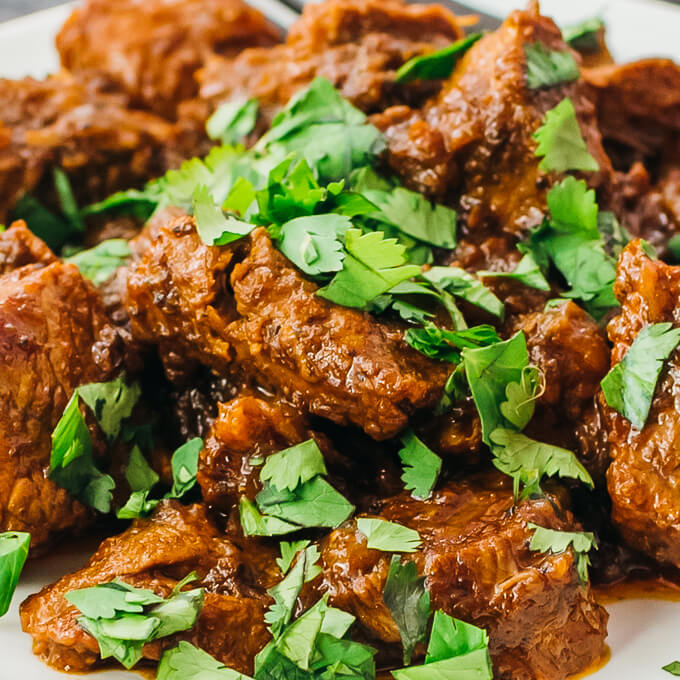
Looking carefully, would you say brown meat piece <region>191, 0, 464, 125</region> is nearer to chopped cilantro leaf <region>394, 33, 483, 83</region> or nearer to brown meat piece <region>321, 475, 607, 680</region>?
chopped cilantro leaf <region>394, 33, 483, 83</region>


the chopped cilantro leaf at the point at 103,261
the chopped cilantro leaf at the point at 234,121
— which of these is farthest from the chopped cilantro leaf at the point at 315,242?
the chopped cilantro leaf at the point at 234,121

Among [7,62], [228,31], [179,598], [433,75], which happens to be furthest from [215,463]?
[7,62]

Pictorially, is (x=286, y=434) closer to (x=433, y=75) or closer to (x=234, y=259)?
(x=234, y=259)

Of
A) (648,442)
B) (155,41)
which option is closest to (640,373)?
(648,442)

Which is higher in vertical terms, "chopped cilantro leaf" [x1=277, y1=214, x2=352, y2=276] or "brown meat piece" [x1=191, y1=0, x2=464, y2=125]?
"brown meat piece" [x1=191, y1=0, x2=464, y2=125]

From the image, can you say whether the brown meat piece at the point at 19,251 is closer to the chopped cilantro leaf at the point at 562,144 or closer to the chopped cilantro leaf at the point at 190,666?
the chopped cilantro leaf at the point at 190,666

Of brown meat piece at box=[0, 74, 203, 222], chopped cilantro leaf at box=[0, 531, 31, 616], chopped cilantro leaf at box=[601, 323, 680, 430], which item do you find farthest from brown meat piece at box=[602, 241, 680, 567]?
brown meat piece at box=[0, 74, 203, 222]

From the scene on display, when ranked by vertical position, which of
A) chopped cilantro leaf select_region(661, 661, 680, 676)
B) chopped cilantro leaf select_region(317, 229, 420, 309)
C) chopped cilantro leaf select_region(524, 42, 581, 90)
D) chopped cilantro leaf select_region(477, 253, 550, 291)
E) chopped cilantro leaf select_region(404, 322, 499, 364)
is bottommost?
chopped cilantro leaf select_region(661, 661, 680, 676)
